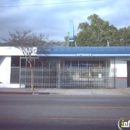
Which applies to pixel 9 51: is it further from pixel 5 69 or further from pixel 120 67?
pixel 120 67

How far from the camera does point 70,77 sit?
81.4 feet

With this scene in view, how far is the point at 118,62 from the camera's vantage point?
25219 millimetres

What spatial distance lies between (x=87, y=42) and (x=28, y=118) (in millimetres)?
48757

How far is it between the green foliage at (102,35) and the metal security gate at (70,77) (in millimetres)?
32135

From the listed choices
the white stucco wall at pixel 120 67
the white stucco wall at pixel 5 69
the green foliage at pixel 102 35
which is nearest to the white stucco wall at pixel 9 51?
the white stucco wall at pixel 5 69

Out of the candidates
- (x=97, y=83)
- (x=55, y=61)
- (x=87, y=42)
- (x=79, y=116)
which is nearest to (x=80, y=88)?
(x=97, y=83)

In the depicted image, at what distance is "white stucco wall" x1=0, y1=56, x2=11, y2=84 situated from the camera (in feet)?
84.1

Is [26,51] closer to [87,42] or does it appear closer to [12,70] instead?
[12,70]

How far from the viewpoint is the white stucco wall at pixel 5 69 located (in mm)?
25641

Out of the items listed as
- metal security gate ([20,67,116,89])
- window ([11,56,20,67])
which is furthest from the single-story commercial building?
window ([11,56,20,67])

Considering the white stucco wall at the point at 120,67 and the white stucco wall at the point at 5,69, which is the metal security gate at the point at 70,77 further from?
the white stucco wall at the point at 5,69

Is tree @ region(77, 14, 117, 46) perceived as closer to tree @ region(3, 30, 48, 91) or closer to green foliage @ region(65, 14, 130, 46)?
green foliage @ region(65, 14, 130, 46)

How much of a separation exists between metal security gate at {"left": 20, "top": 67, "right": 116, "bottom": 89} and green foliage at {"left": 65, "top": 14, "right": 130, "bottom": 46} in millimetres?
32135

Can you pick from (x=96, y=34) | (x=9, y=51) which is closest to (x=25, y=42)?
(x=9, y=51)
